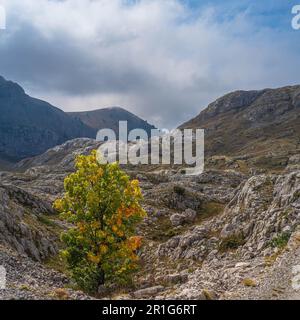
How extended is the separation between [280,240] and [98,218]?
1596 centimetres

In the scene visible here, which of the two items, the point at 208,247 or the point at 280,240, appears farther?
the point at 208,247

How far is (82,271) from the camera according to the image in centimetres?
2895

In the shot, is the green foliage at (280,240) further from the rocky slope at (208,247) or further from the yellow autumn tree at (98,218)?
the yellow autumn tree at (98,218)

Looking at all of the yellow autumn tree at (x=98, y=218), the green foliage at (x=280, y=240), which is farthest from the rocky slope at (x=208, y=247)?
the yellow autumn tree at (x=98, y=218)

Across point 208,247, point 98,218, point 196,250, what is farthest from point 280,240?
point 98,218

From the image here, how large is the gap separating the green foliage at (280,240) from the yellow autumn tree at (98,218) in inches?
475

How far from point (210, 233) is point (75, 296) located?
31550mm

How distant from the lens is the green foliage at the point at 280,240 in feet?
107

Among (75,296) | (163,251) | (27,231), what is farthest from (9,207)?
(75,296)

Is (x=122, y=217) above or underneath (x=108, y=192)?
underneath

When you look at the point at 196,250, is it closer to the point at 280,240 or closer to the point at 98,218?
the point at 280,240

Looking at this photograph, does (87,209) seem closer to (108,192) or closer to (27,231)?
(108,192)

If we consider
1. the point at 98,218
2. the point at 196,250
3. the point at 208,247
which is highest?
the point at 98,218

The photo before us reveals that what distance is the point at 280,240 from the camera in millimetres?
33469
